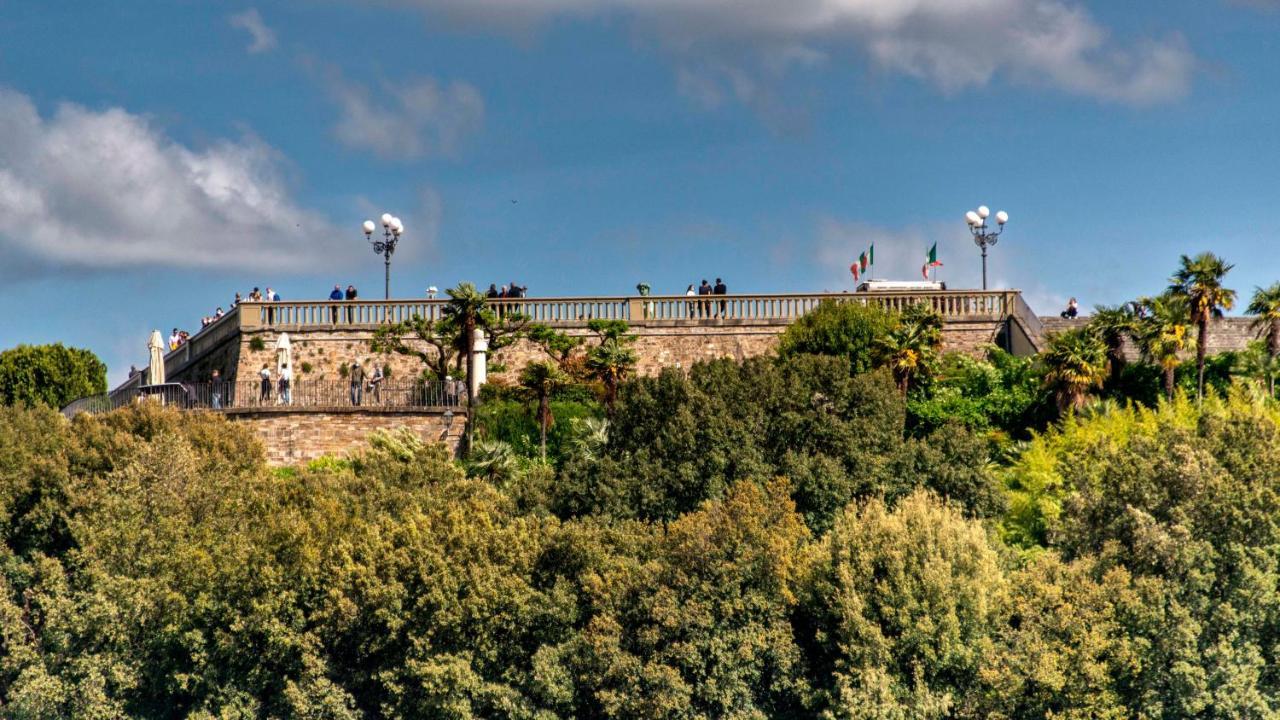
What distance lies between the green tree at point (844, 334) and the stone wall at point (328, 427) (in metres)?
9.53

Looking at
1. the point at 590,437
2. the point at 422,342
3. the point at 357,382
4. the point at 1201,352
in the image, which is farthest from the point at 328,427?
the point at 1201,352

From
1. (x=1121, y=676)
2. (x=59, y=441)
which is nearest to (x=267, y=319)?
(x=59, y=441)

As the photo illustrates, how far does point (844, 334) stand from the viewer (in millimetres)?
49344

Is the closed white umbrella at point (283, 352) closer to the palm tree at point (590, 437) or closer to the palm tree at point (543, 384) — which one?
the palm tree at point (543, 384)

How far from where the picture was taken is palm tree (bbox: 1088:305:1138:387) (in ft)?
155

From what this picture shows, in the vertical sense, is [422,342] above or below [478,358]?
above

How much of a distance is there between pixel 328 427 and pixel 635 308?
10.4 m

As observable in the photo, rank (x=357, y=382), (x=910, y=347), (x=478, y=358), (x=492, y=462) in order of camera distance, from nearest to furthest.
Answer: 1. (x=492, y=462)
2. (x=910, y=347)
3. (x=478, y=358)
4. (x=357, y=382)

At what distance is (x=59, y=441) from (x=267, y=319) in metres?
10.6

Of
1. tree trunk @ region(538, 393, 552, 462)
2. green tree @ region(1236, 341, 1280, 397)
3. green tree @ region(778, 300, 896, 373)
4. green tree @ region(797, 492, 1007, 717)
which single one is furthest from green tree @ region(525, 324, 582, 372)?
green tree @ region(797, 492, 1007, 717)

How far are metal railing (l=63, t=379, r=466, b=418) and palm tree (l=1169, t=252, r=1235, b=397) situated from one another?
19682 millimetres

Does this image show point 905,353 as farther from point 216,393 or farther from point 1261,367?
point 216,393

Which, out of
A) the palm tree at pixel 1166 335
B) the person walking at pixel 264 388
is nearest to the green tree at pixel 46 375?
the person walking at pixel 264 388

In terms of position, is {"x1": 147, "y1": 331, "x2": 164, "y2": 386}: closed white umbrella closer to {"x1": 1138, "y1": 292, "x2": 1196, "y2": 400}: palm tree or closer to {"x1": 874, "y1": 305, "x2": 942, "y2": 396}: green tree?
{"x1": 874, "y1": 305, "x2": 942, "y2": 396}: green tree
